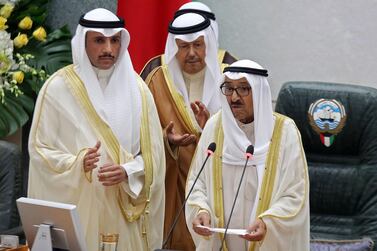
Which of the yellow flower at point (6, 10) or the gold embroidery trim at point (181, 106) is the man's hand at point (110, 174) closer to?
the gold embroidery trim at point (181, 106)

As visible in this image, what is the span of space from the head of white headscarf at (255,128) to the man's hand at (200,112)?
0.77 metres

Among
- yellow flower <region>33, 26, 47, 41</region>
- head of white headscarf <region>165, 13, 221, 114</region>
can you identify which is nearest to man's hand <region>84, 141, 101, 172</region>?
head of white headscarf <region>165, 13, 221, 114</region>

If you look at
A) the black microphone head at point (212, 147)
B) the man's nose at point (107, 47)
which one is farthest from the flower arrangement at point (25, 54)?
the black microphone head at point (212, 147)

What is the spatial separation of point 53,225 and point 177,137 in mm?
1248

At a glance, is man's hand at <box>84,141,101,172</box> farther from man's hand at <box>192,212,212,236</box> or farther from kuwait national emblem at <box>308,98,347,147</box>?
kuwait national emblem at <box>308,98,347,147</box>

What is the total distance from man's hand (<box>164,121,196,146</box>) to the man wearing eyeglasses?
0.60m

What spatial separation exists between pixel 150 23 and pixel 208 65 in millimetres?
1203

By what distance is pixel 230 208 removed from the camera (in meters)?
4.99

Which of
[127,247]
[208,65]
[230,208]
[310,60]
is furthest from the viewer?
[310,60]

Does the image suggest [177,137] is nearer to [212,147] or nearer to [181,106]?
[181,106]

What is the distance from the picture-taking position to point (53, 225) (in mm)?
4645

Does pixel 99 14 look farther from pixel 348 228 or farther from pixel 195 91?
pixel 348 228

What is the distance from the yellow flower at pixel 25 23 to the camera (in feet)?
22.3

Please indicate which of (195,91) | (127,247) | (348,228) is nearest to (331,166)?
(348,228)
